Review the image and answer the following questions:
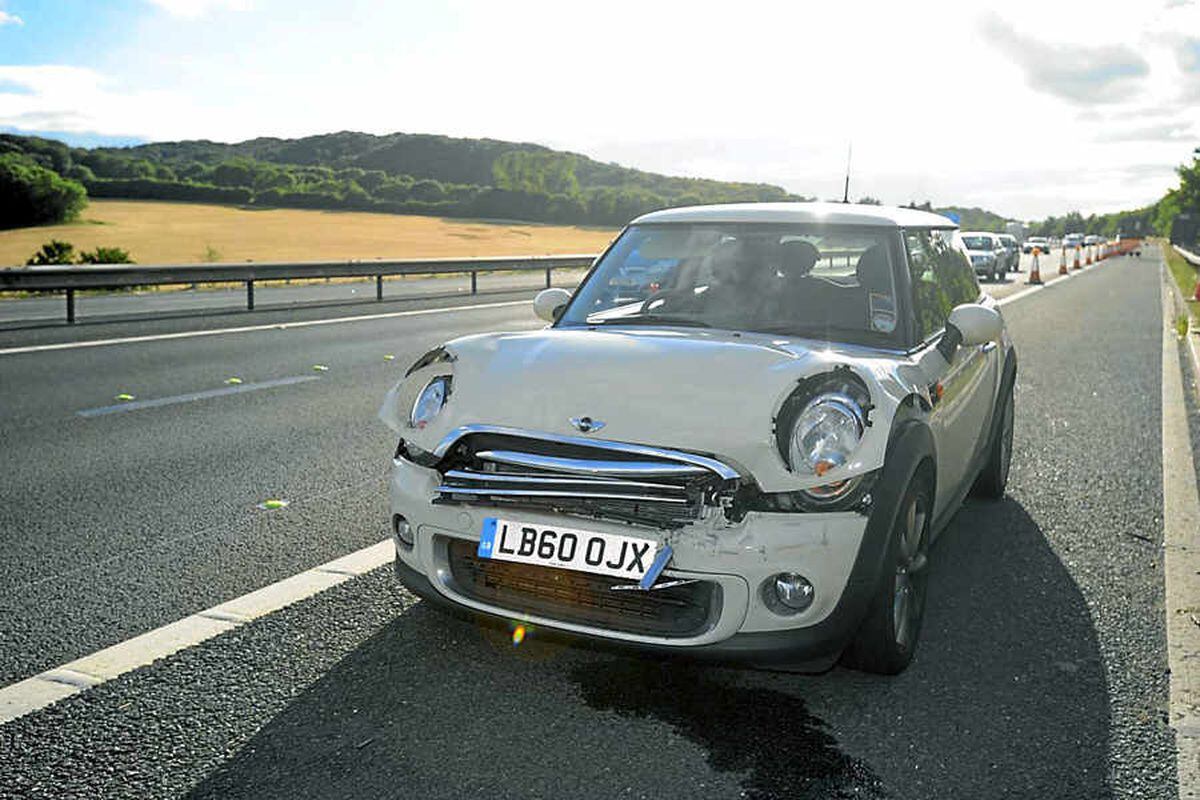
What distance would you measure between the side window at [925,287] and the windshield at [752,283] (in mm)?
121

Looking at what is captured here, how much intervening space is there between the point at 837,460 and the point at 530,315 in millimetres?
13901

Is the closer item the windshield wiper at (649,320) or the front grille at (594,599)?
the front grille at (594,599)

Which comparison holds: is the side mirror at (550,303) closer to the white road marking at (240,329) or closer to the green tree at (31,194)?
the white road marking at (240,329)

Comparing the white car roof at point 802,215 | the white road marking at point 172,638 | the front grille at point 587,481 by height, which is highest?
the white car roof at point 802,215

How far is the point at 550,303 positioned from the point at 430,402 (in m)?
1.41

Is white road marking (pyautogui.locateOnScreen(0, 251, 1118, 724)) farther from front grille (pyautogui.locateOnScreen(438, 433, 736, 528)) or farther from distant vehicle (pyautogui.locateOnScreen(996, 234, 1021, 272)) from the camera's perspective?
distant vehicle (pyautogui.locateOnScreen(996, 234, 1021, 272))

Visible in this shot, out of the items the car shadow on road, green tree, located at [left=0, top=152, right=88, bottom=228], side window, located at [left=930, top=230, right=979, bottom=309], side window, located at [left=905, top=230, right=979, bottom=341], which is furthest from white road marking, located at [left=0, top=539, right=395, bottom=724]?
green tree, located at [left=0, top=152, right=88, bottom=228]

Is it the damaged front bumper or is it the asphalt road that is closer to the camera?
the asphalt road

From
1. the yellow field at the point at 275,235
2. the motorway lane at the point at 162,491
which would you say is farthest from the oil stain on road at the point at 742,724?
the yellow field at the point at 275,235

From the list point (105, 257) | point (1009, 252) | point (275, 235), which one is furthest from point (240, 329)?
point (275, 235)

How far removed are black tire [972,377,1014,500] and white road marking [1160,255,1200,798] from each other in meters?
0.78

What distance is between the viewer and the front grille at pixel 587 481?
9.97ft

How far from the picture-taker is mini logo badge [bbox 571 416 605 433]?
10.3ft

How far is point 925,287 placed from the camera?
174 inches
